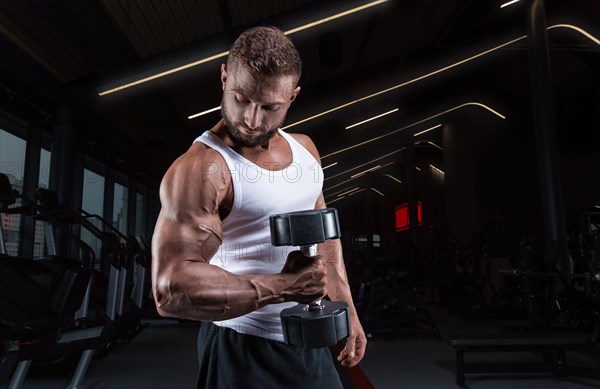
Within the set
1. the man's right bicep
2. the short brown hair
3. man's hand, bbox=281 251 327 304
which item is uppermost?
the short brown hair

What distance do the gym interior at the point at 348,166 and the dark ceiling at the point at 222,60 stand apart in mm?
18

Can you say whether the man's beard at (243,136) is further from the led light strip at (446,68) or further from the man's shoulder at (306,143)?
the led light strip at (446,68)

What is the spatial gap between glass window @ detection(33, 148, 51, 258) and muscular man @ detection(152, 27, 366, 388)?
3.60 meters

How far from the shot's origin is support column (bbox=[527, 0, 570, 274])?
14.3 feet

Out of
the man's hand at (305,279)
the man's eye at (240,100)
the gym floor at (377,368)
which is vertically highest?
the man's eye at (240,100)

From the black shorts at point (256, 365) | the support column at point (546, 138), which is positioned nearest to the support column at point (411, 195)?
the support column at point (546, 138)

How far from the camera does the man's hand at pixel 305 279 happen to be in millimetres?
535

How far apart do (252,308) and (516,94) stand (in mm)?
7393

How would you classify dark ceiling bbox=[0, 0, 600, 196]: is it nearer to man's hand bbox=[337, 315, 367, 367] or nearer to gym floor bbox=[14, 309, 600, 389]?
gym floor bbox=[14, 309, 600, 389]

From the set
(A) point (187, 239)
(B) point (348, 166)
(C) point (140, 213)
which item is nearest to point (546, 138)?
(B) point (348, 166)

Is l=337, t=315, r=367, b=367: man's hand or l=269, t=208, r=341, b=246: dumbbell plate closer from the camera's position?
l=269, t=208, r=341, b=246: dumbbell plate

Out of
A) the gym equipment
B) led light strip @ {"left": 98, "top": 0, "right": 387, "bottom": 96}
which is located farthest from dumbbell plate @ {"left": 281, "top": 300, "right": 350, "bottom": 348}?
led light strip @ {"left": 98, "top": 0, "right": 387, "bottom": 96}

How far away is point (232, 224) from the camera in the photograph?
0.64m

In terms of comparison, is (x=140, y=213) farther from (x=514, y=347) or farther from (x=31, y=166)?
(x=514, y=347)
